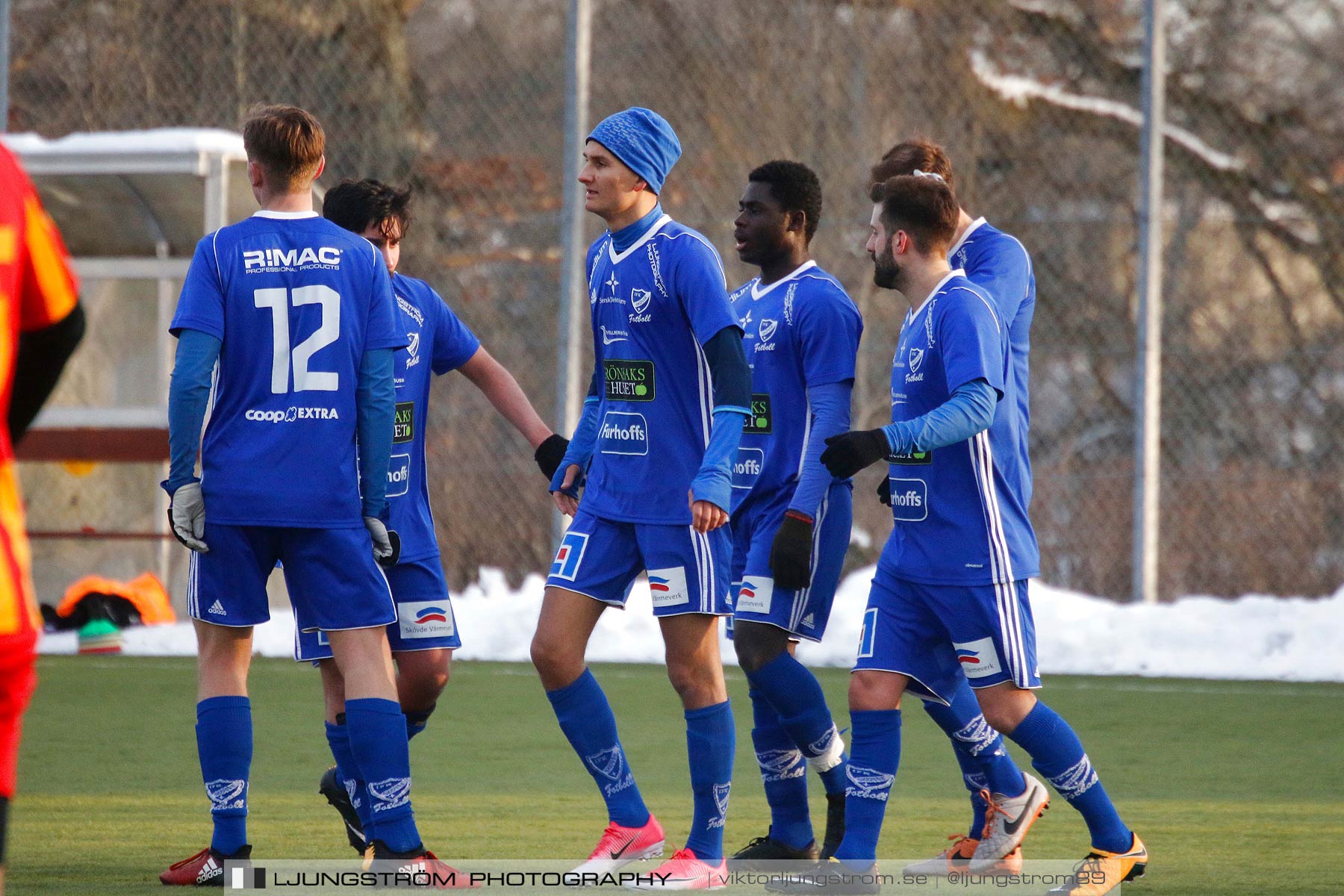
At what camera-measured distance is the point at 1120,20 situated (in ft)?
34.8

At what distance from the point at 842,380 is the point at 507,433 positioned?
5872 millimetres

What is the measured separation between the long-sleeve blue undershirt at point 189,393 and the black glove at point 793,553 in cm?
149

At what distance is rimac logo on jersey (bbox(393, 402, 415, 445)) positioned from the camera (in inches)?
188

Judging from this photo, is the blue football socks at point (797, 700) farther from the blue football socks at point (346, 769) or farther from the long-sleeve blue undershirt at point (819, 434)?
the blue football socks at point (346, 769)

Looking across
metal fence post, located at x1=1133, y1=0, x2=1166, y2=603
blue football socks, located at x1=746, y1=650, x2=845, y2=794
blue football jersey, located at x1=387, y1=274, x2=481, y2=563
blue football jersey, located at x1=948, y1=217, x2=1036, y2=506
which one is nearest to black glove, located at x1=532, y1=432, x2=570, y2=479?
blue football jersey, located at x1=387, y1=274, x2=481, y2=563

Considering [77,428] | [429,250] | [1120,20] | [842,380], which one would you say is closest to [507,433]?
[429,250]

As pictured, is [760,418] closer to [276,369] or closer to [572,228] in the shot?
[276,369]

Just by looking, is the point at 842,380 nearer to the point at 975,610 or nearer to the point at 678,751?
the point at 975,610

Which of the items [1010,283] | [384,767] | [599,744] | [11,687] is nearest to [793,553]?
[599,744]

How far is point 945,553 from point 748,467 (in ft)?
2.73

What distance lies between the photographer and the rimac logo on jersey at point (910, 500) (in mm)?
4191

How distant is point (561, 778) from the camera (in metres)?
5.79

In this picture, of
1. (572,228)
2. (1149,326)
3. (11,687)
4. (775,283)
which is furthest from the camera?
(572,228)

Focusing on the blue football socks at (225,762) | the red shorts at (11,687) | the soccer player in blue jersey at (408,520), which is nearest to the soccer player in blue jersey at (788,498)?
the soccer player in blue jersey at (408,520)
